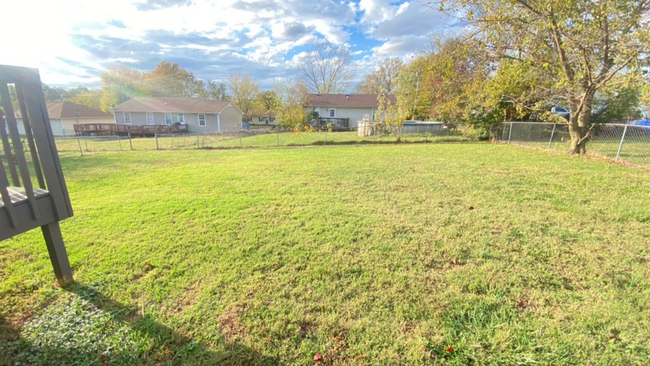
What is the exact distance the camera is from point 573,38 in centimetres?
746

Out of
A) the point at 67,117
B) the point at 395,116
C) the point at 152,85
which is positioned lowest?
the point at 395,116

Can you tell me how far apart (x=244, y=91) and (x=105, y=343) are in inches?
1849

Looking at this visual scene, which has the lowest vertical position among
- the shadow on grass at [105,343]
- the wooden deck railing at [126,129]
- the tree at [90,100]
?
the shadow on grass at [105,343]

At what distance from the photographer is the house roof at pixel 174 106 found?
27391 millimetres

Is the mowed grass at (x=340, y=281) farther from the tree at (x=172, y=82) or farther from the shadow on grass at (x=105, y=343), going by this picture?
the tree at (x=172, y=82)

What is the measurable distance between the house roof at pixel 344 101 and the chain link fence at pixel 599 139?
18718 millimetres

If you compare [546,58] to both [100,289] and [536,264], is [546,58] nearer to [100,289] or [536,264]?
[536,264]

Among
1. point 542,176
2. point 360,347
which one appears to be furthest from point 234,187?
point 542,176

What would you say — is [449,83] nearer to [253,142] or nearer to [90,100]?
[253,142]

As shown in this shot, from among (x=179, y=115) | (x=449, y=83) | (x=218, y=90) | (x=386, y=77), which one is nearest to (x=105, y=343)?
(x=449, y=83)

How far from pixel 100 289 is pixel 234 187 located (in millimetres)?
3419

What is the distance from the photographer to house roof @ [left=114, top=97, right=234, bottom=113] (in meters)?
27.4

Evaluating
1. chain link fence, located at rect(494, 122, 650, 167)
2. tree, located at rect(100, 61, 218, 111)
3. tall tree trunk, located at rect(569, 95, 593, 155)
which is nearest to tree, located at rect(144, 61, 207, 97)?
tree, located at rect(100, 61, 218, 111)

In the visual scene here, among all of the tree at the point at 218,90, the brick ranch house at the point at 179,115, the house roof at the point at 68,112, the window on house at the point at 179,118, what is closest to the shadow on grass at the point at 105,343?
the brick ranch house at the point at 179,115
